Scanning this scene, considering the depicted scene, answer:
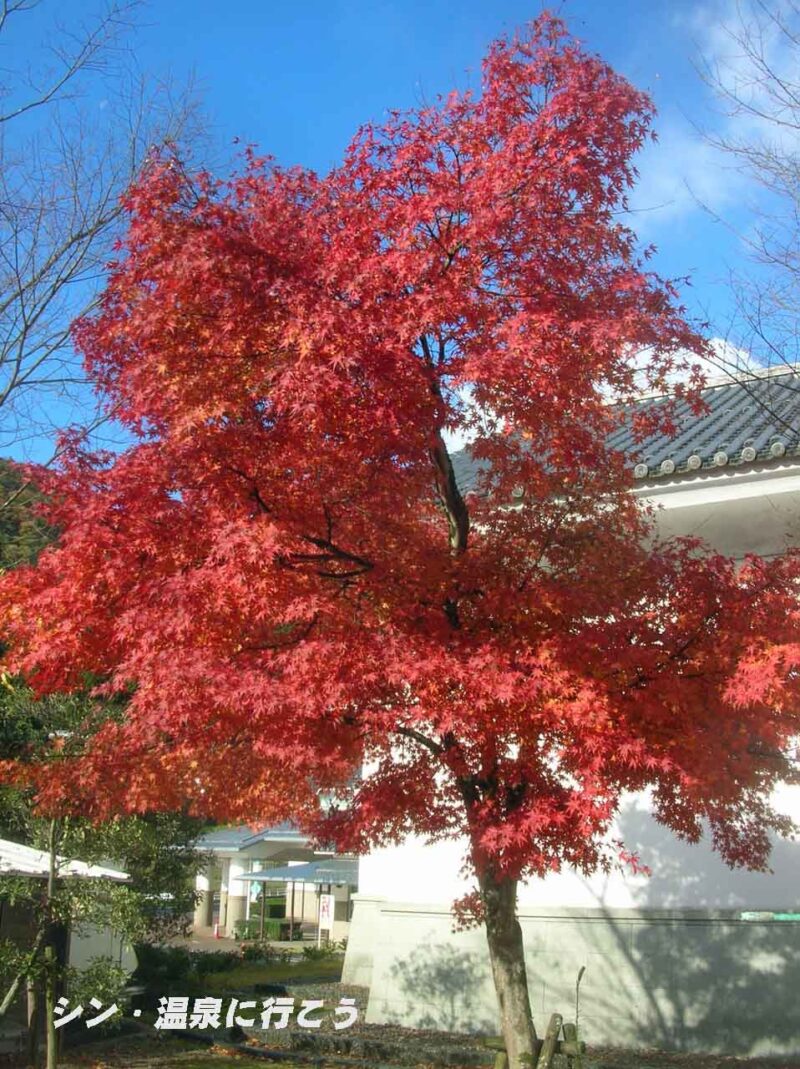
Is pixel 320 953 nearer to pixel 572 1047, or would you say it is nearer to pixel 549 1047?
pixel 572 1047

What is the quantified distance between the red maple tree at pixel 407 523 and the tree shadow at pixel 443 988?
4.89m

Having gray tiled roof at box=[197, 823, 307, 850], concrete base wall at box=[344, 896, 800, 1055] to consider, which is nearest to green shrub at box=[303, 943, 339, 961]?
gray tiled roof at box=[197, 823, 307, 850]

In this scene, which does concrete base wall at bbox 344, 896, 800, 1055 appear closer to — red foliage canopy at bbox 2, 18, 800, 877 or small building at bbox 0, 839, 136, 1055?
small building at bbox 0, 839, 136, 1055

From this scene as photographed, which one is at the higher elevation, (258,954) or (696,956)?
(696,956)

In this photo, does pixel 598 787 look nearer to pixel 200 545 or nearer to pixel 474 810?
pixel 474 810

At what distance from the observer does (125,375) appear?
6.36 m

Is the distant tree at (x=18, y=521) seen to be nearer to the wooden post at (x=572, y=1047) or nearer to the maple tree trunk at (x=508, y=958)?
the maple tree trunk at (x=508, y=958)

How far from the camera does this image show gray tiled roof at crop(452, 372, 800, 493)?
29.8 ft

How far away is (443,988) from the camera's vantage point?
38.6ft

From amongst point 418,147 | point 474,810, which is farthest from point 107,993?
point 418,147

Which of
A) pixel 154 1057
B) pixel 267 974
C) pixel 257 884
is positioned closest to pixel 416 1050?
pixel 154 1057

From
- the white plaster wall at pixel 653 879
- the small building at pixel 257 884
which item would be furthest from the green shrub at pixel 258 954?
the white plaster wall at pixel 653 879

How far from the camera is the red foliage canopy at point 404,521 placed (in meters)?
5.66

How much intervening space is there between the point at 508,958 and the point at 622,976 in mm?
4256
